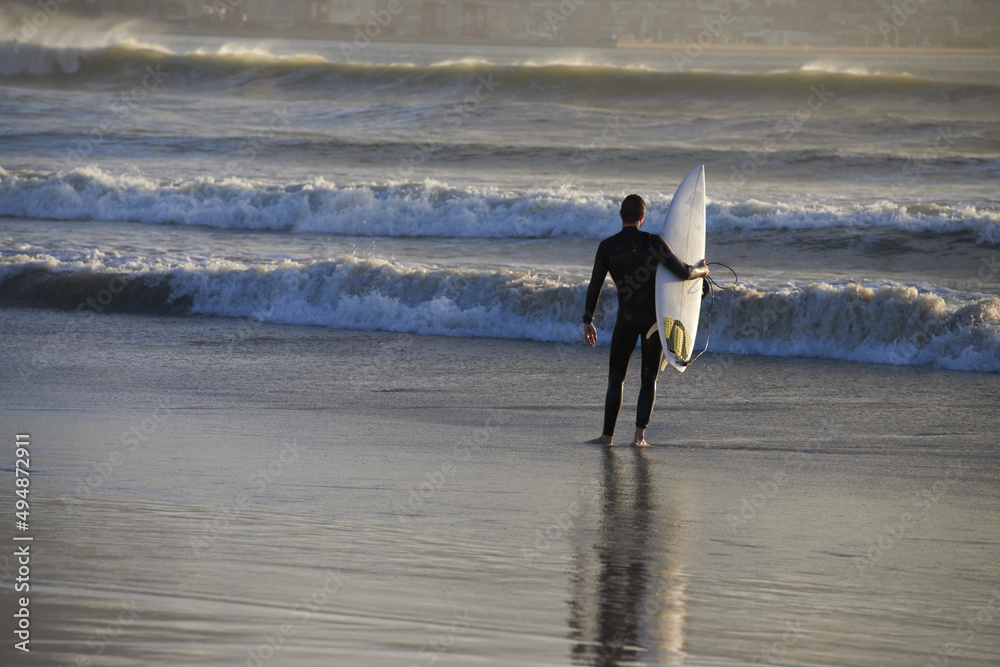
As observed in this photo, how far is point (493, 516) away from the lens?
4477mm

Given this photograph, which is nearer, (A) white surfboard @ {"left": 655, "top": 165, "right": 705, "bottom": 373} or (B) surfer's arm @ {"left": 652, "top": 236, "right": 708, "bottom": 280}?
(B) surfer's arm @ {"left": 652, "top": 236, "right": 708, "bottom": 280}

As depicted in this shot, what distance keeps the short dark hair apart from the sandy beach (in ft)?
4.70

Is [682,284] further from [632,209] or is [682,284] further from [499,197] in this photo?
[499,197]

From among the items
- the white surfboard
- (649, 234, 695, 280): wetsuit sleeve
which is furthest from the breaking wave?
(649, 234, 695, 280): wetsuit sleeve

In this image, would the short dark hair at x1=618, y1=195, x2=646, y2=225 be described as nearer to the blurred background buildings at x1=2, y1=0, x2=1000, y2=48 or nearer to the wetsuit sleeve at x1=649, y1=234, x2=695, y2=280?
the wetsuit sleeve at x1=649, y1=234, x2=695, y2=280

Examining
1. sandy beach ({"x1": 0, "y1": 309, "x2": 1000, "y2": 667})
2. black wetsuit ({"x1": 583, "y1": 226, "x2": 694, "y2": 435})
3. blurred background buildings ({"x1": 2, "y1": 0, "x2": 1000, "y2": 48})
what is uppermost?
blurred background buildings ({"x1": 2, "y1": 0, "x2": 1000, "y2": 48})

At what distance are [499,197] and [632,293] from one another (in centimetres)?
977

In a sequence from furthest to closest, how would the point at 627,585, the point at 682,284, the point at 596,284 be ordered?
1. the point at 682,284
2. the point at 596,284
3. the point at 627,585

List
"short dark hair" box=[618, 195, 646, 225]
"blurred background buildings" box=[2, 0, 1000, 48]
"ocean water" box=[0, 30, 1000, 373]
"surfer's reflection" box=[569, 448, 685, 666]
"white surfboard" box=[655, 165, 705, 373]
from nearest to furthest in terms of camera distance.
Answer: "surfer's reflection" box=[569, 448, 685, 666] → "short dark hair" box=[618, 195, 646, 225] → "white surfboard" box=[655, 165, 705, 373] → "ocean water" box=[0, 30, 1000, 373] → "blurred background buildings" box=[2, 0, 1000, 48]

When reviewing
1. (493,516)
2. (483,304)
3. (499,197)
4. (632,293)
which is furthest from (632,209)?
(499,197)

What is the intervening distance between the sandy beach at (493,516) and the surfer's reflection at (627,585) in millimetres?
15

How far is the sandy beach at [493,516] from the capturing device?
10.4 feet

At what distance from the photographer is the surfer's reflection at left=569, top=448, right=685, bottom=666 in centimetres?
311

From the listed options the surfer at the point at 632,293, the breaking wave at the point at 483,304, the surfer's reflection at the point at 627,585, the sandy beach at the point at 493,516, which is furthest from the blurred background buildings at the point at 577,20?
the surfer's reflection at the point at 627,585
